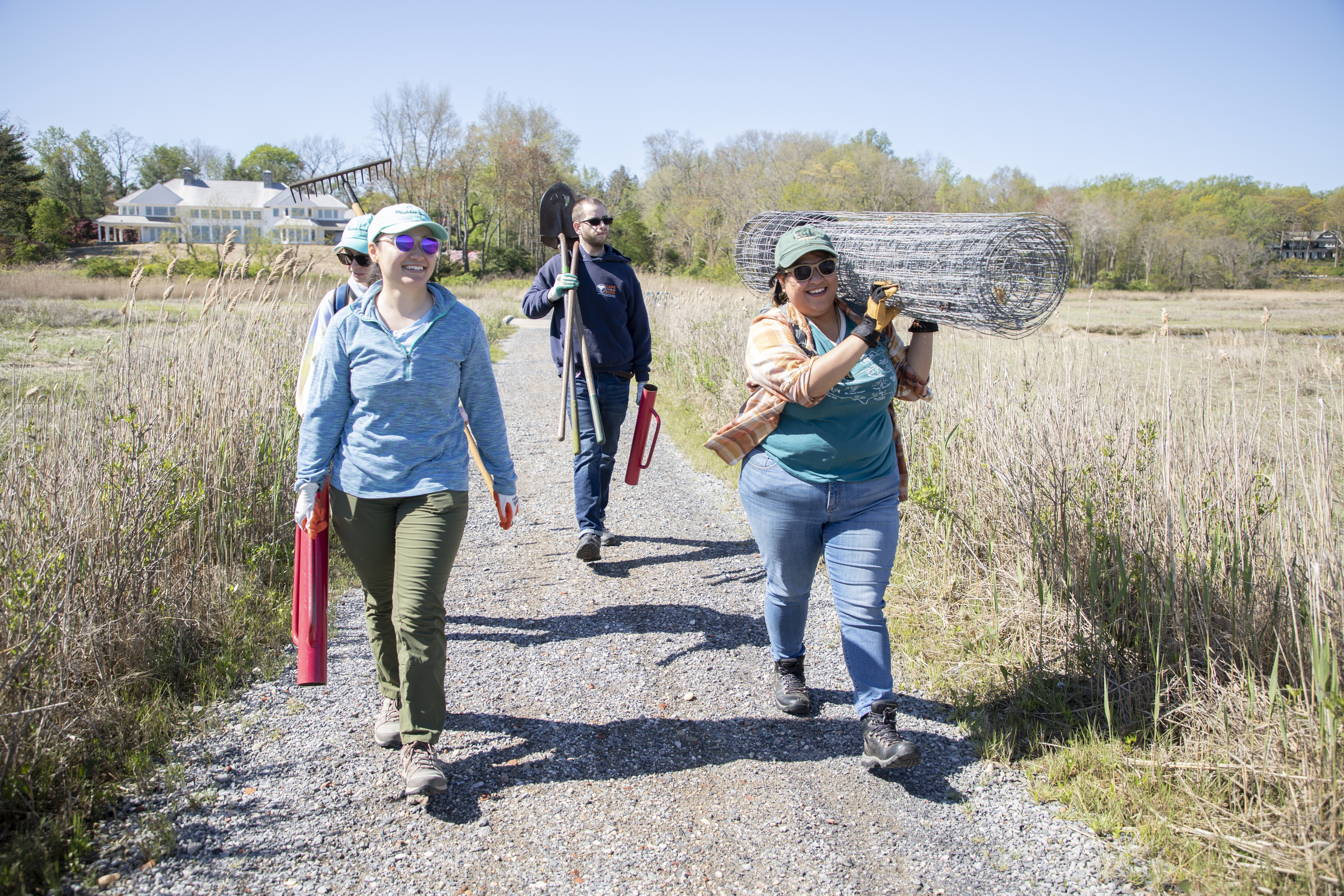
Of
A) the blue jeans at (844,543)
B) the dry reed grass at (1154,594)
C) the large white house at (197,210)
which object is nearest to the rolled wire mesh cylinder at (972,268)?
the blue jeans at (844,543)

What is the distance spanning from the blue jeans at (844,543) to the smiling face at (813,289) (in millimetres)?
588

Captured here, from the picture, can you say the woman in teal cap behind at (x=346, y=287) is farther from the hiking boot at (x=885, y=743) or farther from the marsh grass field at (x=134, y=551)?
the hiking boot at (x=885, y=743)

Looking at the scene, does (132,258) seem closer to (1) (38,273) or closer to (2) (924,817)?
(1) (38,273)

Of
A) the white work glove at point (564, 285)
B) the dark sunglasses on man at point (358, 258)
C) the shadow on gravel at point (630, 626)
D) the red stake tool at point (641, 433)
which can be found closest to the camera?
the dark sunglasses on man at point (358, 258)

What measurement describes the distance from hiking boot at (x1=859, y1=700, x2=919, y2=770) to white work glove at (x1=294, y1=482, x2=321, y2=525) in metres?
2.14

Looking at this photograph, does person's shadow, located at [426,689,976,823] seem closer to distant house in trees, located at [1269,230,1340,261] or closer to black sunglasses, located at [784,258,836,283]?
black sunglasses, located at [784,258,836,283]

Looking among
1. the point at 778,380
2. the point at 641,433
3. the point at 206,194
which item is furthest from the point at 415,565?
the point at 206,194

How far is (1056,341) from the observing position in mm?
4922

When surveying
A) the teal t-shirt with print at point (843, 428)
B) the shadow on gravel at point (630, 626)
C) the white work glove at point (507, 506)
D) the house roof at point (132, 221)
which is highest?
the house roof at point (132, 221)

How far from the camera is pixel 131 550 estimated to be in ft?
11.0

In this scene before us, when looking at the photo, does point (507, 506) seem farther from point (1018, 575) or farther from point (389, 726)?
point (1018, 575)

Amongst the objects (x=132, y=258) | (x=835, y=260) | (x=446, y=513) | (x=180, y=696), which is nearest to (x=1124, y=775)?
(x=835, y=260)

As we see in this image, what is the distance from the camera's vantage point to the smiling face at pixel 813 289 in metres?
2.94

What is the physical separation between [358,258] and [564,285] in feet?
5.06
